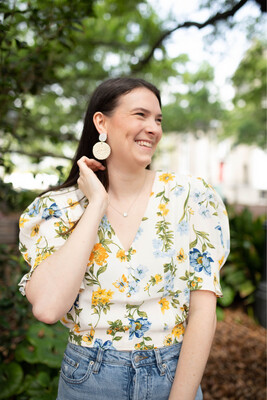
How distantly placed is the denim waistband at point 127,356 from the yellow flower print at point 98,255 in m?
0.32

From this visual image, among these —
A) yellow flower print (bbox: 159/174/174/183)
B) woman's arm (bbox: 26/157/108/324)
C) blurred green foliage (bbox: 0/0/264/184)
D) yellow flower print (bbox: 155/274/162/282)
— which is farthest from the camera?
blurred green foliage (bbox: 0/0/264/184)

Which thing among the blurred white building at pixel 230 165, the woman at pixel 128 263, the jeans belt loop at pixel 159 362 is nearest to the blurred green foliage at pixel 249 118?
the woman at pixel 128 263

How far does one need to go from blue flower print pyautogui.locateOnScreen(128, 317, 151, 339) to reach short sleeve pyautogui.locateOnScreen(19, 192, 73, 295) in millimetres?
409

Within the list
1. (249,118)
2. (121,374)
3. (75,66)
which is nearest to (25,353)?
(121,374)

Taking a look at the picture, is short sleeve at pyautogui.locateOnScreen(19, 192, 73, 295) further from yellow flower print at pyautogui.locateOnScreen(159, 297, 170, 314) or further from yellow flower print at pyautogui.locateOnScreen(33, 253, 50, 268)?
yellow flower print at pyautogui.locateOnScreen(159, 297, 170, 314)

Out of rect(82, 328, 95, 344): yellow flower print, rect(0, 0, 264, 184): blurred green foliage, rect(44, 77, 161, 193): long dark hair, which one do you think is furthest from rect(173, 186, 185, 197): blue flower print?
rect(0, 0, 264, 184): blurred green foliage

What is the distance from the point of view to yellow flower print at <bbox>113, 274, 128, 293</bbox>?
4.75 feet

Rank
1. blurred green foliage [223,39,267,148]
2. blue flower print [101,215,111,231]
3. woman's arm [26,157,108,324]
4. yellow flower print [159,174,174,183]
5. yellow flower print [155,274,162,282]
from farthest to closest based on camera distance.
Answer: blurred green foliage [223,39,267,148] < yellow flower print [159,174,174,183] < blue flower print [101,215,111,231] < yellow flower print [155,274,162,282] < woman's arm [26,157,108,324]

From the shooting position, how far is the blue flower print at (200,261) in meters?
1.53

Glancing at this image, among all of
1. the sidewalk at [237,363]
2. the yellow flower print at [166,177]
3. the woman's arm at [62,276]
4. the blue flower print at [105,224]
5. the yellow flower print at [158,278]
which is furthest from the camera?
the sidewalk at [237,363]

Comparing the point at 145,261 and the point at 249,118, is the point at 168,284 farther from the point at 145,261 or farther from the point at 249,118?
the point at 249,118

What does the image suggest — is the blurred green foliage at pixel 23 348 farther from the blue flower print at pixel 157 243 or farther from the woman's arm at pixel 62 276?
the blue flower print at pixel 157 243

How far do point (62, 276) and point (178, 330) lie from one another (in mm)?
518

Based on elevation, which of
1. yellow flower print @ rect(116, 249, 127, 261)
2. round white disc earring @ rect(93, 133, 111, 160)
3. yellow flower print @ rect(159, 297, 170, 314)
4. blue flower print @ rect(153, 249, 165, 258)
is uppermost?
round white disc earring @ rect(93, 133, 111, 160)
